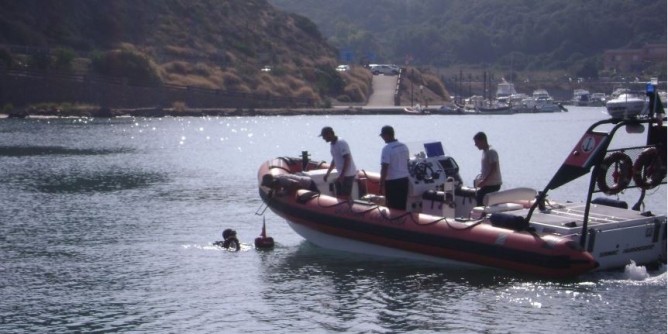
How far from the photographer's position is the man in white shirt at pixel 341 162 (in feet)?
65.4

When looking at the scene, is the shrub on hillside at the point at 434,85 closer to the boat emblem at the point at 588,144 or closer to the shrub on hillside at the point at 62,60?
the shrub on hillside at the point at 62,60

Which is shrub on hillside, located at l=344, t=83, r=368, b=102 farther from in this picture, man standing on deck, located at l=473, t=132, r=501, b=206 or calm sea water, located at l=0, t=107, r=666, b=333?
man standing on deck, located at l=473, t=132, r=501, b=206

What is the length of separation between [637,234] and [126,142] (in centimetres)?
4261

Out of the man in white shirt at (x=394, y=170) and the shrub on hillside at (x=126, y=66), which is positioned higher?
the shrub on hillside at (x=126, y=66)

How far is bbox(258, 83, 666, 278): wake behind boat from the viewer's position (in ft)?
55.7

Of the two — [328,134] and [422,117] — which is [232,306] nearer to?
[328,134]

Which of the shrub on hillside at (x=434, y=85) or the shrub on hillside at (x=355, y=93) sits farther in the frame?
the shrub on hillside at (x=434, y=85)

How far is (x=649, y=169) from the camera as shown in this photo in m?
17.7

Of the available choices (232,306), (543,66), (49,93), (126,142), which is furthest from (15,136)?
(543,66)

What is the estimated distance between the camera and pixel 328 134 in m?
19.9

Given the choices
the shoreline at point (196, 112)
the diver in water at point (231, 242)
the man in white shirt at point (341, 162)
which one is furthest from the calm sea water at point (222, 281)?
the shoreline at point (196, 112)

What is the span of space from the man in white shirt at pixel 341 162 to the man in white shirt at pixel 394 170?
50.2 inches

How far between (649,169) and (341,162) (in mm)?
5117

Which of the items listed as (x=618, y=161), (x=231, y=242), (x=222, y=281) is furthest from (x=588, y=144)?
(x=231, y=242)
